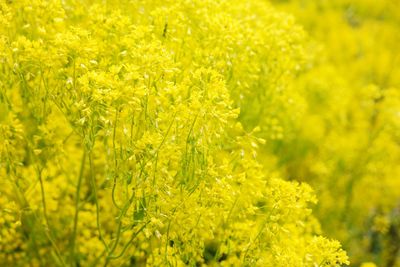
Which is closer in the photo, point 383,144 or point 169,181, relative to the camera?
point 169,181

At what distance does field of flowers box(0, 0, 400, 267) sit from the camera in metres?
3.87

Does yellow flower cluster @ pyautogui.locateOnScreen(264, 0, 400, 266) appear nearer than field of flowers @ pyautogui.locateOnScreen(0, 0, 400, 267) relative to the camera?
No

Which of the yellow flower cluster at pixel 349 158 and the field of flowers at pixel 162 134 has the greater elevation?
the field of flowers at pixel 162 134

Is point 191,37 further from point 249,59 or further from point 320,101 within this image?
point 320,101

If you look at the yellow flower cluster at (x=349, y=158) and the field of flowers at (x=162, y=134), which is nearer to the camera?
the field of flowers at (x=162, y=134)

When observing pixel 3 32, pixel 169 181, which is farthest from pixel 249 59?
pixel 3 32

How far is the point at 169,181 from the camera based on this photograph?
157 inches

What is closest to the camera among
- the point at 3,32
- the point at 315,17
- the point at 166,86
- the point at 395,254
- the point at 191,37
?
the point at 166,86

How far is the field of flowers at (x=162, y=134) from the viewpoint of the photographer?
3867 millimetres

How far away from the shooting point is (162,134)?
3.93m

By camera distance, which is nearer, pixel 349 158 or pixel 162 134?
pixel 162 134

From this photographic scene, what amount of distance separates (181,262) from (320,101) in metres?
4.80

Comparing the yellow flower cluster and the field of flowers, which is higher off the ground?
the field of flowers

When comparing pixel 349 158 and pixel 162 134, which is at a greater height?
pixel 162 134
